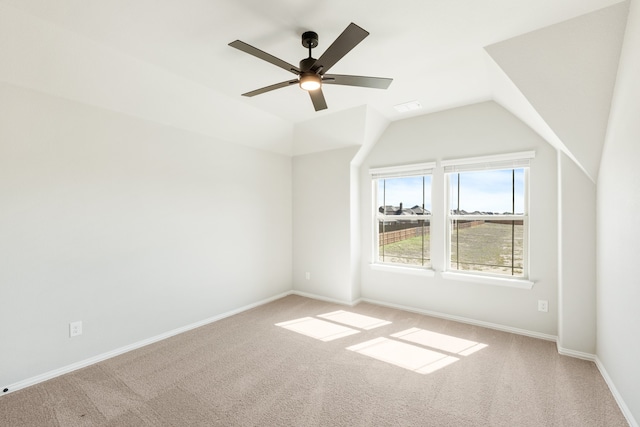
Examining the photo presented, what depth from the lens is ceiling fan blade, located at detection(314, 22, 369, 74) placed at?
1.58 m

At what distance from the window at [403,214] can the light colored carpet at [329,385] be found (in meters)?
1.15

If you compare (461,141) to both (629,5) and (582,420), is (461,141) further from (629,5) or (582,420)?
(582,420)

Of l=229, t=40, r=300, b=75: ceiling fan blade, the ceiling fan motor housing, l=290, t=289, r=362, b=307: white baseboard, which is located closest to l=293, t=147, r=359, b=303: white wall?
l=290, t=289, r=362, b=307: white baseboard

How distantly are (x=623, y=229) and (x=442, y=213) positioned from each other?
1.88 m

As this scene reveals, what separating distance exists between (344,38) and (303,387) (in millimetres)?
2550

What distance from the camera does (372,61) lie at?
2.51 meters

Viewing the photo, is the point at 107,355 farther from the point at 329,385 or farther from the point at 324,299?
the point at 324,299

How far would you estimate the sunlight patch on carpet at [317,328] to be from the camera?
322 centimetres

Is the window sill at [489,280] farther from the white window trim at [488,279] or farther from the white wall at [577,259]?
the white wall at [577,259]

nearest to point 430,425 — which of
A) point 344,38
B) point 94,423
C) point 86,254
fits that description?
point 94,423

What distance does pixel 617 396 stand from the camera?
204 cm

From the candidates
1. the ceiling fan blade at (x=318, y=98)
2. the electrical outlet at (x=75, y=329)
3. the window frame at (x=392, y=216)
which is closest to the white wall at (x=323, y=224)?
the window frame at (x=392, y=216)

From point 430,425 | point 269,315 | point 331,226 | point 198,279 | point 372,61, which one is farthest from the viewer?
point 331,226

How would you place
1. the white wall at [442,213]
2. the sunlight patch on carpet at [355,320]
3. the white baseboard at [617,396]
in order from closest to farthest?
the white baseboard at [617,396] < the white wall at [442,213] < the sunlight patch on carpet at [355,320]
